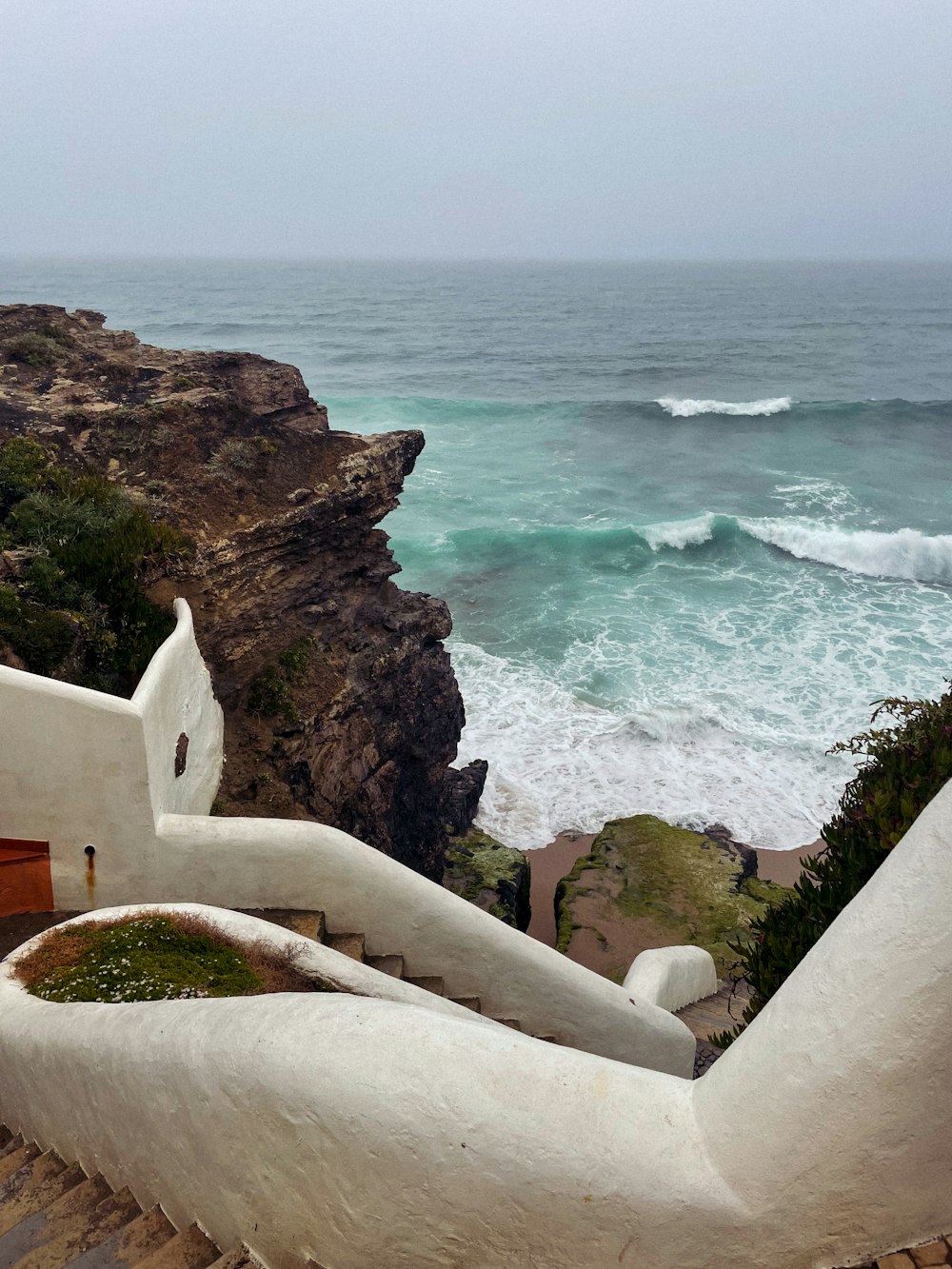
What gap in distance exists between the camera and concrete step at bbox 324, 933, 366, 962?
689cm

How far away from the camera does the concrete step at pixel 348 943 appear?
689 centimetres

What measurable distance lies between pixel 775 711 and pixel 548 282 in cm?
12181

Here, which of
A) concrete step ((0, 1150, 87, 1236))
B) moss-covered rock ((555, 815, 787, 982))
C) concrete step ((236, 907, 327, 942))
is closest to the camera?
concrete step ((0, 1150, 87, 1236))

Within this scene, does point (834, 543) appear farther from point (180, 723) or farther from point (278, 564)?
point (180, 723)

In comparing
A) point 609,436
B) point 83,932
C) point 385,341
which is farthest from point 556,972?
point 385,341

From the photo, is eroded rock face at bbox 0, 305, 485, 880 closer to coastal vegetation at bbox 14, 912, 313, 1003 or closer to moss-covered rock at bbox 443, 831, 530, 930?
moss-covered rock at bbox 443, 831, 530, 930

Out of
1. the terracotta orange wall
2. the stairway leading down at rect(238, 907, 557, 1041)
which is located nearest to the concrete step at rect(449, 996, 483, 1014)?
the stairway leading down at rect(238, 907, 557, 1041)

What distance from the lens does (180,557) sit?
411 inches

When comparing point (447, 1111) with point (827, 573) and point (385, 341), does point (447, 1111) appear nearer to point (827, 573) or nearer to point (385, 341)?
point (827, 573)

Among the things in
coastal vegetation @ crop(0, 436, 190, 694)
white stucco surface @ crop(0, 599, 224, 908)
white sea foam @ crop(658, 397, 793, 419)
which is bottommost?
white stucco surface @ crop(0, 599, 224, 908)

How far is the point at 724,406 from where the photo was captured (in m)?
48.1

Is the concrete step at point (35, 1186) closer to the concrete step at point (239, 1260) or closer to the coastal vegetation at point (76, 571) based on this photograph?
the concrete step at point (239, 1260)

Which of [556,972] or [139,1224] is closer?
[139,1224]

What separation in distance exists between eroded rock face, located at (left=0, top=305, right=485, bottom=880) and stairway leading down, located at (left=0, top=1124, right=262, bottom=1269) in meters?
5.00
